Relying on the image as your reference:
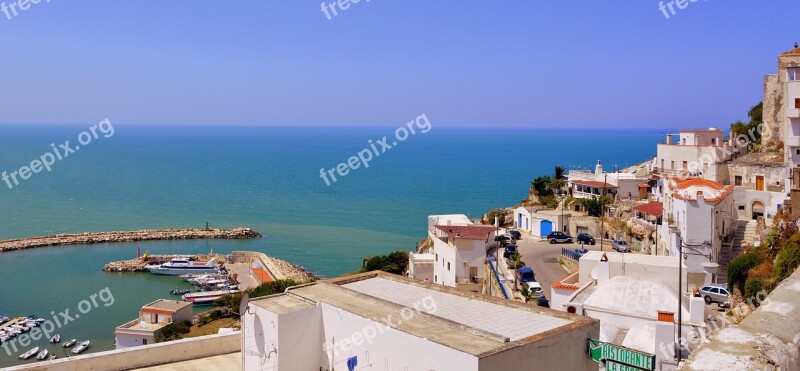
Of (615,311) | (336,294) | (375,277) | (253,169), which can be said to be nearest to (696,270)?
(615,311)

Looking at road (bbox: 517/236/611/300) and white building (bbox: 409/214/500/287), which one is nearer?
white building (bbox: 409/214/500/287)

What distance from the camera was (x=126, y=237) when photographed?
5791 centimetres

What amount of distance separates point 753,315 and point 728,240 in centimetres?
1932

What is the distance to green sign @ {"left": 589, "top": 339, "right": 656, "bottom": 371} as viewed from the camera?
8.46 meters

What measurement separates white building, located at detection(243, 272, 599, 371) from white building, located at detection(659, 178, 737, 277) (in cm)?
1147

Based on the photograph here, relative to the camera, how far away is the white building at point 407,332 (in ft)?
25.9

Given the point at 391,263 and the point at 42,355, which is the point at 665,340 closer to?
the point at 391,263

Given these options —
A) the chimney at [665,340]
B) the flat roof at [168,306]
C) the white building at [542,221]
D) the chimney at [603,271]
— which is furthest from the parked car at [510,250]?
the flat roof at [168,306]

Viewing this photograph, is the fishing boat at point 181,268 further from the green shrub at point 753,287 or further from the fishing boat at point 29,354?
the green shrub at point 753,287

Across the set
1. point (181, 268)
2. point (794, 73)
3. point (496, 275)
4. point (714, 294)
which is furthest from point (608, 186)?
point (181, 268)

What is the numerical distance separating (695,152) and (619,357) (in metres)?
25.9

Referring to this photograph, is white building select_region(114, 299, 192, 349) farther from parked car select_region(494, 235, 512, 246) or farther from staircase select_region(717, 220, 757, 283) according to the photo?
staircase select_region(717, 220, 757, 283)

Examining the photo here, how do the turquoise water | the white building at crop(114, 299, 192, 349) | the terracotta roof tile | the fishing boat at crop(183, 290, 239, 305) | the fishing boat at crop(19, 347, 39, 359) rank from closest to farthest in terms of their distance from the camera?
the terracotta roof tile < the fishing boat at crop(19, 347, 39, 359) < the white building at crop(114, 299, 192, 349) < the fishing boat at crop(183, 290, 239, 305) < the turquoise water

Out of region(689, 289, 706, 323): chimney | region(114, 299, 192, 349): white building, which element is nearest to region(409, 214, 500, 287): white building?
region(689, 289, 706, 323): chimney
